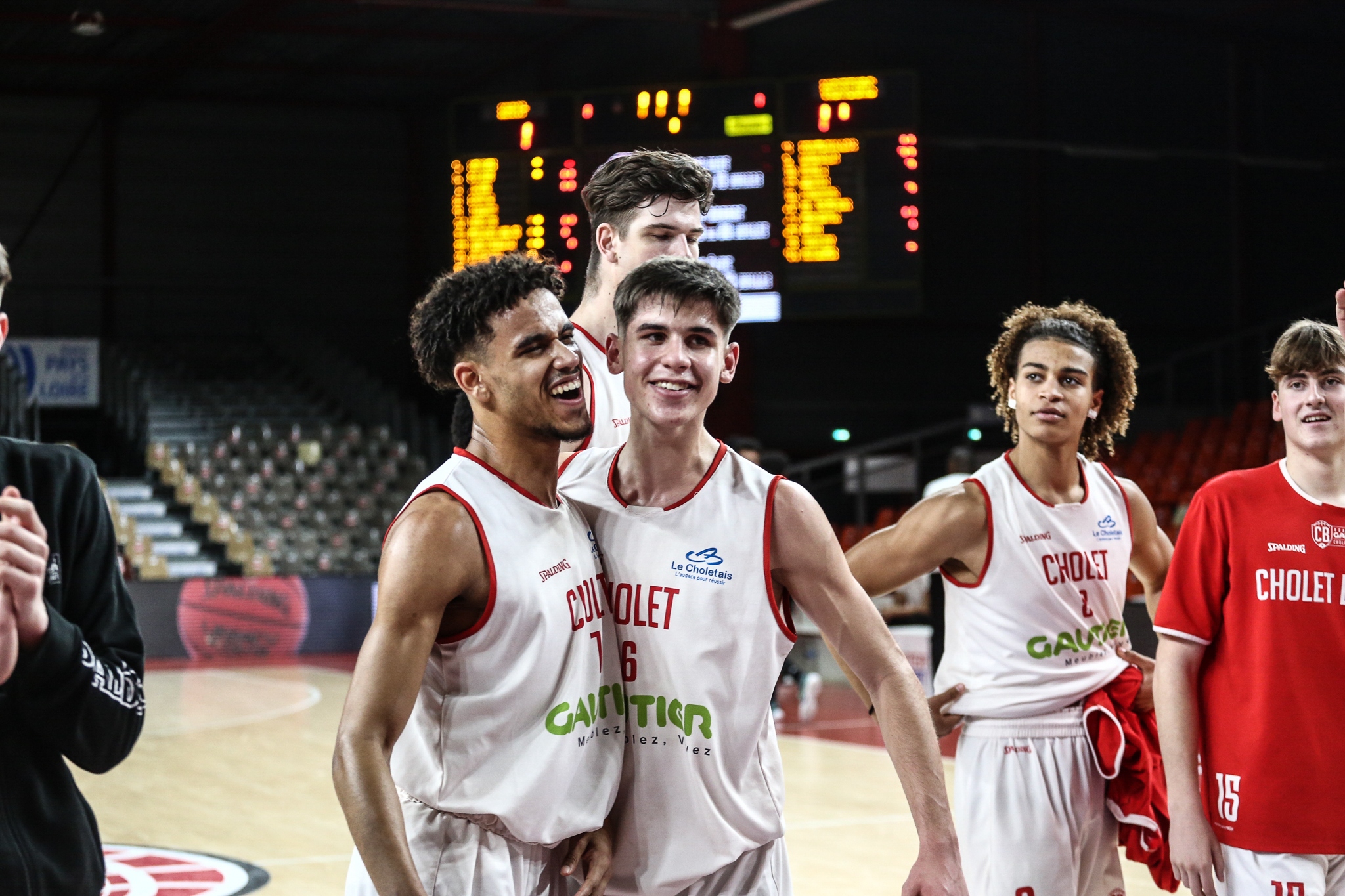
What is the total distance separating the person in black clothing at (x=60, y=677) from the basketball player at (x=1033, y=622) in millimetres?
2185

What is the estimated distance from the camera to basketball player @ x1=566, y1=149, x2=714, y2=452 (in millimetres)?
3406

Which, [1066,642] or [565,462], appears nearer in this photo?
[565,462]

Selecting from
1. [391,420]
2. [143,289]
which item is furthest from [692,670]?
[143,289]

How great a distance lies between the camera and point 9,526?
1.69 metres

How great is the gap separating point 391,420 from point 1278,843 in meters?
16.0

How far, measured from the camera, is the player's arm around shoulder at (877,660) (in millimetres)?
2537

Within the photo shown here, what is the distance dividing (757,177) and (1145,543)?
8.02 metres

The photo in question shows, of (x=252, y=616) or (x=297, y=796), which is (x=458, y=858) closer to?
(x=297, y=796)

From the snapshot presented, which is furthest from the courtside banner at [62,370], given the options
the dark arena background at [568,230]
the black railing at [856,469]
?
the black railing at [856,469]

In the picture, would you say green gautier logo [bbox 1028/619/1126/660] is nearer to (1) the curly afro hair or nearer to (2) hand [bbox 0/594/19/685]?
(1) the curly afro hair

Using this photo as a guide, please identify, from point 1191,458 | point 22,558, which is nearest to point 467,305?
point 22,558

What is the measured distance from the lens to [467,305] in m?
2.68

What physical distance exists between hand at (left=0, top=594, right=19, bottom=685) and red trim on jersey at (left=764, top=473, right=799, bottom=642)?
134cm

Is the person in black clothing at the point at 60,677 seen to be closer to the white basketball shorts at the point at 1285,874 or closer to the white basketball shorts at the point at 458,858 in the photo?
the white basketball shorts at the point at 458,858
